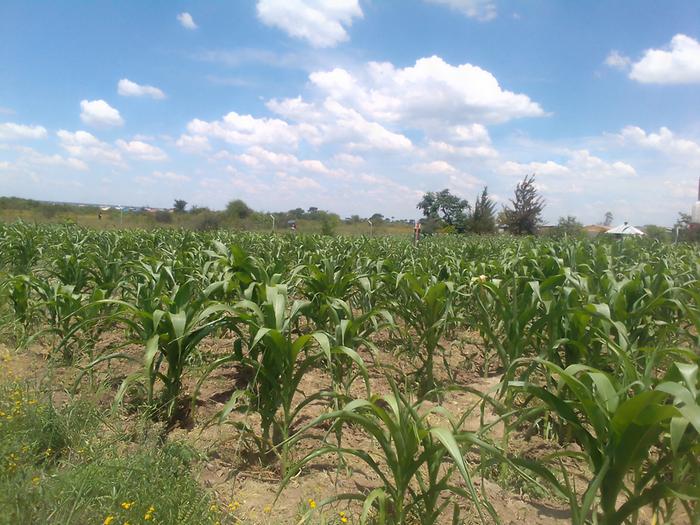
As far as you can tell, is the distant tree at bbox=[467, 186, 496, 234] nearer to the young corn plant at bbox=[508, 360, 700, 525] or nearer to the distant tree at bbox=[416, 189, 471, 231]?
the distant tree at bbox=[416, 189, 471, 231]

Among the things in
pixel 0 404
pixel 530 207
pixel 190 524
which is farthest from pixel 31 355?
pixel 530 207

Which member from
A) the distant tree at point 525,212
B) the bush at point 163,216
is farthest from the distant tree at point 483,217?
the bush at point 163,216

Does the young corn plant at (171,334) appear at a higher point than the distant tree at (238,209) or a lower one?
lower

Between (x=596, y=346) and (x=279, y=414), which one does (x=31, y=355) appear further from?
(x=596, y=346)

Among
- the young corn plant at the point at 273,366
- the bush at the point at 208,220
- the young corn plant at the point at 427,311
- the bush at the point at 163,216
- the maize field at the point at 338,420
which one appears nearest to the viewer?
the maize field at the point at 338,420

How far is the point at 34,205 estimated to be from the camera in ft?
106

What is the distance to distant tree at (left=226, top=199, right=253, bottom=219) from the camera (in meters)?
33.3

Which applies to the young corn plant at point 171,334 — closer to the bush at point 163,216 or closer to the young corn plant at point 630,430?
the young corn plant at point 630,430

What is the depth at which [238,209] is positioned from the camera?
3434 centimetres

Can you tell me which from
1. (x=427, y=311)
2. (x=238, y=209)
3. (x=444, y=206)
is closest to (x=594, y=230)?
(x=444, y=206)

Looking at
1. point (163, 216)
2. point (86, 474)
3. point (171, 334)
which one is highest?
point (163, 216)

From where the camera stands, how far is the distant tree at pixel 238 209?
33.3 meters

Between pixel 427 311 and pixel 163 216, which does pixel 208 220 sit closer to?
pixel 163 216

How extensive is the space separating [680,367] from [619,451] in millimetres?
303
